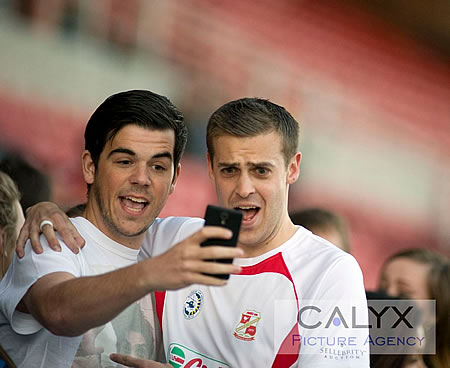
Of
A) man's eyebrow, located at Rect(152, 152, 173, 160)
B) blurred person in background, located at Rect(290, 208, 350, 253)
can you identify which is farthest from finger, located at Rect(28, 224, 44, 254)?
blurred person in background, located at Rect(290, 208, 350, 253)

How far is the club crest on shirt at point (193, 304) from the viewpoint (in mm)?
2545

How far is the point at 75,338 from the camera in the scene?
2.40 metres

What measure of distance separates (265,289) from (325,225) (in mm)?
1523

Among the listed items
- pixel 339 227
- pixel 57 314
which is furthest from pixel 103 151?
pixel 339 227

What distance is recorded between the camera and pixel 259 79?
5988mm

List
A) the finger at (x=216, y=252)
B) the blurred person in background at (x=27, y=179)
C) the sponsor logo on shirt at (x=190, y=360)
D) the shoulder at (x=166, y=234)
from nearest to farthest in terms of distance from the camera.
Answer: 1. the finger at (x=216, y=252)
2. the sponsor logo on shirt at (x=190, y=360)
3. the shoulder at (x=166, y=234)
4. the blurred person in background at (x=27, y=179)

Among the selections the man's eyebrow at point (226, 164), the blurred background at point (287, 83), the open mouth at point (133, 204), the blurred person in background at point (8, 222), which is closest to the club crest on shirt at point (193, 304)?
the open mouth at point (133, 204)

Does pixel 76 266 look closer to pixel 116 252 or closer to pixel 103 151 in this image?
pixel 116 252

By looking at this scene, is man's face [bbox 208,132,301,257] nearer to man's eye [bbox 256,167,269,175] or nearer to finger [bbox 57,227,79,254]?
man's eye [bbox 256,167,269,175]

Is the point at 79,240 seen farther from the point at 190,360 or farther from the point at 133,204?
the point at 190,360

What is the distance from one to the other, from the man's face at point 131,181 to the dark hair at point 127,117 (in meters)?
0.03

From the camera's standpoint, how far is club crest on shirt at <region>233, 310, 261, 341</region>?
7.93 ft

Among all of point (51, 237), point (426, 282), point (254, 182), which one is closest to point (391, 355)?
point (426, 282)

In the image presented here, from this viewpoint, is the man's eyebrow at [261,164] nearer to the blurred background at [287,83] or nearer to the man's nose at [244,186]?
the man's nose at [244,186]
